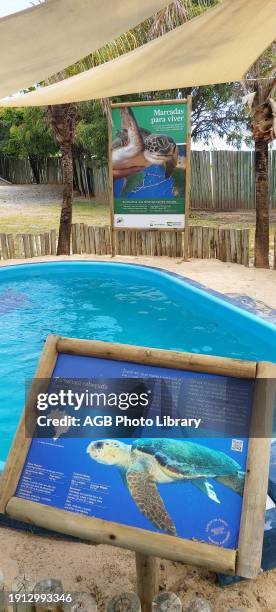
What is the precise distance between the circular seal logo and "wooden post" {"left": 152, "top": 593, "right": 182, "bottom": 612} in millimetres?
286

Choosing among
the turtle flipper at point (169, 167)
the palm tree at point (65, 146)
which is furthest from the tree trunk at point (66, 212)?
the turtle flipper at point (169, 167)

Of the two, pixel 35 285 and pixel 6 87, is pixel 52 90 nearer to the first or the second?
pixel 6 87

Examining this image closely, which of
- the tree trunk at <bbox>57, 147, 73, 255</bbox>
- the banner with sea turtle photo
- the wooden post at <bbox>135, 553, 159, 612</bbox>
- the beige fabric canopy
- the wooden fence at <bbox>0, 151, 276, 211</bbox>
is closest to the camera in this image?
Answer: the wooden post at <bbox>135, 553, 159, 612</bbox>

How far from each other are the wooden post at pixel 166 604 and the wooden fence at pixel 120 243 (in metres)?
6.68

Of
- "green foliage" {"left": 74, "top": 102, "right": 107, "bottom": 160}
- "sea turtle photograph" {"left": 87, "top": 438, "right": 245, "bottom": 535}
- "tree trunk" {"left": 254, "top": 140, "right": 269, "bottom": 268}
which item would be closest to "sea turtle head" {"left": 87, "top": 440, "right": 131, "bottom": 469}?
"sea turtle photograph" {"left": 87, "top": 438, "right": 245, "bottom": 535}

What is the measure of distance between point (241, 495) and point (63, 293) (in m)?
6.19

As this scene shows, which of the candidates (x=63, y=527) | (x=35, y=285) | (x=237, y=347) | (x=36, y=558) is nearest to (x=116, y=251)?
(x=35, y=285)

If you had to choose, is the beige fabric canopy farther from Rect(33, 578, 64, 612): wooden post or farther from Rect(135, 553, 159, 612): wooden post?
Rect(33, 578, 64, 612): wooden post

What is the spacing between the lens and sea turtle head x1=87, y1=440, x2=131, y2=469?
1.54 m

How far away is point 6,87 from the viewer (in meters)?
2.89

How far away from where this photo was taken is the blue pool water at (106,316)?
4992 millimetres

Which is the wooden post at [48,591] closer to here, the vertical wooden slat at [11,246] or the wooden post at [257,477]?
the wooden post at [257,477]

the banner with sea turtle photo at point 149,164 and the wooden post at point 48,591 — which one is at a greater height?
the banner with sea turtle photo at point 149,164

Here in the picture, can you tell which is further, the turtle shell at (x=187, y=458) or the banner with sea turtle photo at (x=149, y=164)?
the banner with sea turtle photo at (x=149, y=164)
